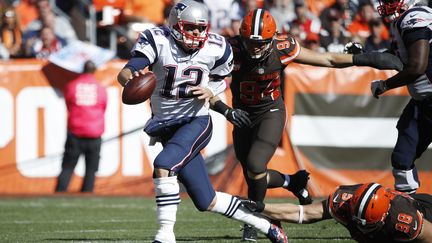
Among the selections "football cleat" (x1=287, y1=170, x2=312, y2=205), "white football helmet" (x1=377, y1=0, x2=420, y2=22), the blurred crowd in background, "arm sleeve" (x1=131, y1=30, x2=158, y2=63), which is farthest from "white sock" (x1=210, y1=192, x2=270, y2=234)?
the blurred crowd in background

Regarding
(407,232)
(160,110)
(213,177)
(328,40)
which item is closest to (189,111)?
(160,110)

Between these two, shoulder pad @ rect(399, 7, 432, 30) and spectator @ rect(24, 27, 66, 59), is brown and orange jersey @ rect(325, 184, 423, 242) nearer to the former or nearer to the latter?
shoulder pad @ rect(399, 7, 432, 30)

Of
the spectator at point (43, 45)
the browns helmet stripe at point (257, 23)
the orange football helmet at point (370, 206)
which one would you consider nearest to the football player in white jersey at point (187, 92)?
the browns helmet stripe at point (257, 23)

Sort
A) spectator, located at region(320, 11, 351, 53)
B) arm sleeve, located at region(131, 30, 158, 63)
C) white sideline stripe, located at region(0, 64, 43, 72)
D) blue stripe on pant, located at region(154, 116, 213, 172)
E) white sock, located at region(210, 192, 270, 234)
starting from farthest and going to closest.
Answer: spectator, located at region(320, 11, 351, 53) < white sideline stripe, located at region(0, 64, 43, 72) < arm sleeve, located at region(131, 30, 158, 63) < white sock, located at region(210, 192, 270, 234) < blue stripe on pant, located at region(154, 116, 213, 172)

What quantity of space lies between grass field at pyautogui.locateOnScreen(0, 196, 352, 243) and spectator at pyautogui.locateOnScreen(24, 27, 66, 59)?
2.64 metres

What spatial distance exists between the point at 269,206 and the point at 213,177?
5.41m

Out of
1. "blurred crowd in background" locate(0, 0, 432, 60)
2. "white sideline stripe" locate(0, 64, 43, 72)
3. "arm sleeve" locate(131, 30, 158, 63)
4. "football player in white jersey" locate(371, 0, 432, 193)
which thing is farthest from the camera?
"blurred crowd in background" locate(0, 0, 432, 60)

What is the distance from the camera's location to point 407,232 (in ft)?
17.3

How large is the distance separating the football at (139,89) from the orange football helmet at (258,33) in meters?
1.28

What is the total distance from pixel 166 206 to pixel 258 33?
1.78 metres

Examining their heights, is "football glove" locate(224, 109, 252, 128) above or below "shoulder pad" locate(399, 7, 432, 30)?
below

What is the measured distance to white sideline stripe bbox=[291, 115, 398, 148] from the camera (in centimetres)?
1163

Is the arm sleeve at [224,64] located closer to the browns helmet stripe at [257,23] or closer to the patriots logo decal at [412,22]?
the browns helmet stripe at [257,23]

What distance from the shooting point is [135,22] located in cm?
1363
